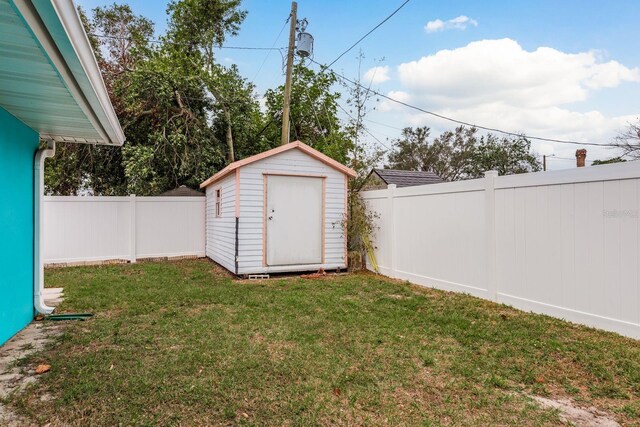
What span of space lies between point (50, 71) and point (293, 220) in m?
5.41

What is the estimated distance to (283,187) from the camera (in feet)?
24.5

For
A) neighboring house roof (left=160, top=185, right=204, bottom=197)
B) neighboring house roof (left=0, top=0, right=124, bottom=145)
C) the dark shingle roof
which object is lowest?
neighboring house roof (left=160, top=185, right=204, bottom=197)

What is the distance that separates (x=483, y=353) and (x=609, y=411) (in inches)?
39.2

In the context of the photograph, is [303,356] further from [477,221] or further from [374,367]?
[477,221]

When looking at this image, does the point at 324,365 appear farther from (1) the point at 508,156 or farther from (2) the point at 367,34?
(1) the point at 508,156

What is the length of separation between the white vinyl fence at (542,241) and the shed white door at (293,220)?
2.10 metres

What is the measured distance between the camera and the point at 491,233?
192 inches

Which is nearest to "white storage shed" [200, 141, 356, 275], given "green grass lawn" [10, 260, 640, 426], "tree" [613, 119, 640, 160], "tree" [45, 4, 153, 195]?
"green grass lawn" [10, 260, 640, 426]

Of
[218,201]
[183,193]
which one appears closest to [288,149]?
[218,201]

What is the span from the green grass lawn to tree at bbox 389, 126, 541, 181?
78.9 feet

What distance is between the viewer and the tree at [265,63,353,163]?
14.6 meters

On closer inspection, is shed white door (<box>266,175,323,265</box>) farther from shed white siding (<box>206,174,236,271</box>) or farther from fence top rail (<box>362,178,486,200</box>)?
fence top rail (<box>362,178,486,200</box>)

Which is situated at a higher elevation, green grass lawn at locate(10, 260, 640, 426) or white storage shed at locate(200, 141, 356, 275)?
white storage shed at locate(200, 141, 356, 275)

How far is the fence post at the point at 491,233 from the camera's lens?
15.9 ft
